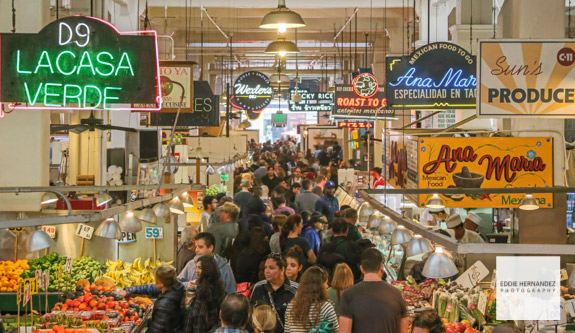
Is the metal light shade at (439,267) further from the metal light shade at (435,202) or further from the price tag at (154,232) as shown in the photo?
the price tag at (154,232)

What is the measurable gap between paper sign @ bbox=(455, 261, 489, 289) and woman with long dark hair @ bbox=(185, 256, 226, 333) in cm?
300

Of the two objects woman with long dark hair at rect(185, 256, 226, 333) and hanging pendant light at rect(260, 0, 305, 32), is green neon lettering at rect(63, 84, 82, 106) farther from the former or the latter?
hanging pendant light at rect(260, 0, 305, 32)

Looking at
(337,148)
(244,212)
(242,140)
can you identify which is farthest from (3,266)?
(337,148)

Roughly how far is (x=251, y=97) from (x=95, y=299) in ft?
37.3

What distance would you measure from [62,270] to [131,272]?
95 cm

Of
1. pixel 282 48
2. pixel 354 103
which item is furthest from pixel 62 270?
pixel 354 103

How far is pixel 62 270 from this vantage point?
388 inches

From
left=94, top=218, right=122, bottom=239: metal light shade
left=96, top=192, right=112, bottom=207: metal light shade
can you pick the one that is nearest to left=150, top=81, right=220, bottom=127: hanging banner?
left=96, top=192, right=112, bottom=207: metal light shade

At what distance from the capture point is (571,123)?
22.5 meters

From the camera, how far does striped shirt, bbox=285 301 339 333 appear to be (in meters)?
6.37

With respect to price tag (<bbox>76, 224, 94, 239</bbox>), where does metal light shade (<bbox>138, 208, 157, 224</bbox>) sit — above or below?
above

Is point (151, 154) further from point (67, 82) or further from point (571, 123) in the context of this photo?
point (571, 123)

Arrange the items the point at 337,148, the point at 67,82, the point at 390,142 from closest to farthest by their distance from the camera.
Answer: the point at 67,82
the point at 390,142
the point at 337,148

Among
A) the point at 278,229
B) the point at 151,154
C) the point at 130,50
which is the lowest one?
the point at 278,229
